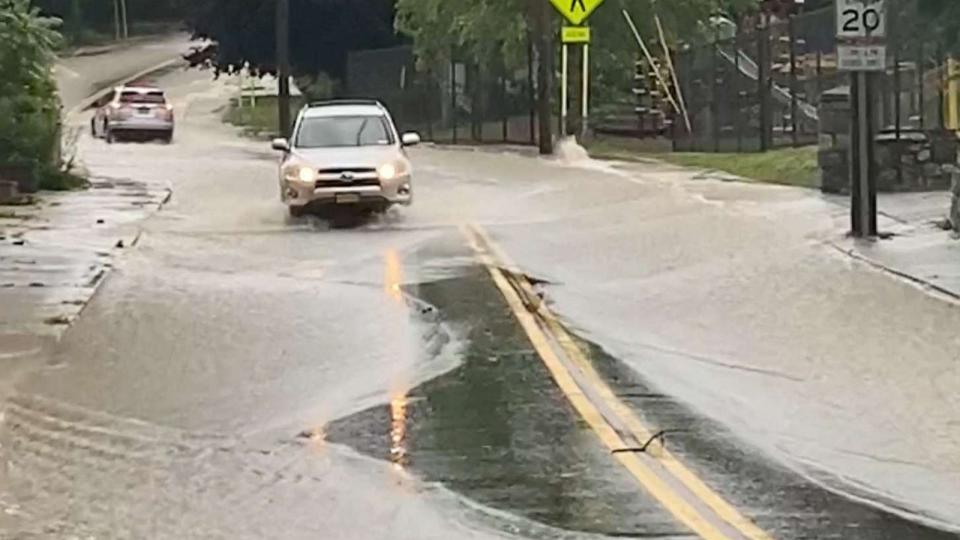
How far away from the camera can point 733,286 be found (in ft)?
61.2

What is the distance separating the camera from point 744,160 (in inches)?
1431

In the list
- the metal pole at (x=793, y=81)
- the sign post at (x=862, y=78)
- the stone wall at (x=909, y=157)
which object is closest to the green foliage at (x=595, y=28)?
the metal pole at (x=793, y=81)

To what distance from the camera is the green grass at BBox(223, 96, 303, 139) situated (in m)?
60.4

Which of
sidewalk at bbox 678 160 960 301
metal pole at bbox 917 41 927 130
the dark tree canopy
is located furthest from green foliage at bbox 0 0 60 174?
the dark tree canopy

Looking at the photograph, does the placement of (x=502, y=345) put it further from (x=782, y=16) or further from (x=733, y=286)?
(x=782, y=16)

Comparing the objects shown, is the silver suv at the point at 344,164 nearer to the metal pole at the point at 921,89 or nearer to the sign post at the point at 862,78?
the sign post at the point at 862,78

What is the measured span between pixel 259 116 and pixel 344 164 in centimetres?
4137

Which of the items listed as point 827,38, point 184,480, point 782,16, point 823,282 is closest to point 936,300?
point 823,282

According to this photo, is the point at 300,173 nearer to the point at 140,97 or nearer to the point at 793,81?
the point at 793,81

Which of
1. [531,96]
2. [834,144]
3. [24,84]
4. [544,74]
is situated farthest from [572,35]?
[834,144]

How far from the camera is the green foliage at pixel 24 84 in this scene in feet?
99.2

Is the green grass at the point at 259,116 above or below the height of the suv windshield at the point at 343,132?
above

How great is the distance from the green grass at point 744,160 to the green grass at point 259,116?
1472 centimetres

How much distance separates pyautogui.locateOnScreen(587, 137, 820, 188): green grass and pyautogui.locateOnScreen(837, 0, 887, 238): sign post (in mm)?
7801
